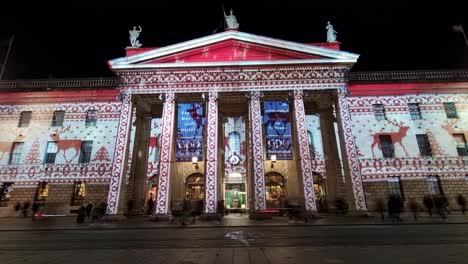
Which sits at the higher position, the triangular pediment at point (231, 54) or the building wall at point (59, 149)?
the triangular pediment at point (231, 54)

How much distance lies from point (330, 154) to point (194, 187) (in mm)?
12946

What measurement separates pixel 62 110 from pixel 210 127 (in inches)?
614

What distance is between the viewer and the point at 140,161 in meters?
21.6

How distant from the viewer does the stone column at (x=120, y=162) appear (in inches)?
674

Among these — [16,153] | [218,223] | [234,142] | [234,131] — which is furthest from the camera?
[234,131]

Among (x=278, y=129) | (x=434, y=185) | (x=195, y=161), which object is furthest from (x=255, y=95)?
(x=434, y=185)

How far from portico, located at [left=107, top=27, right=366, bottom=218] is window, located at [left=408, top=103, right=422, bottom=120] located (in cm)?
737

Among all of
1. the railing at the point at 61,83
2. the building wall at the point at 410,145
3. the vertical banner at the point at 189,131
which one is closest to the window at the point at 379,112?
the building wall at the point at 410,145

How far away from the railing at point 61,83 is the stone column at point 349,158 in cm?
2084

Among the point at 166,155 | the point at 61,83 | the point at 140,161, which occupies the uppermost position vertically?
the point at 61,83

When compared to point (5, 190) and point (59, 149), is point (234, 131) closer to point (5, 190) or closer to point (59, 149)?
point (59, 149)

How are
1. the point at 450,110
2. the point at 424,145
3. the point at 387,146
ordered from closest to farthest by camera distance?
the point at 424,145, the point at 387,146, the point at 450,110

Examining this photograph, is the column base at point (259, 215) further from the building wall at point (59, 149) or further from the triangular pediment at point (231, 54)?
the building wall at point (59, 149)

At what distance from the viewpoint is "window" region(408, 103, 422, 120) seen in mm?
21578
